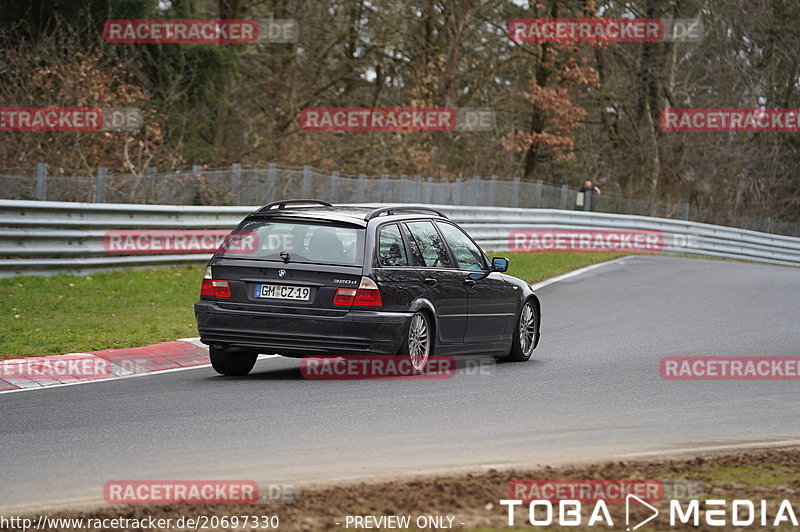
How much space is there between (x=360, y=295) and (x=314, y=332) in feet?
1.61

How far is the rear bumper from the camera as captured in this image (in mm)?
10555

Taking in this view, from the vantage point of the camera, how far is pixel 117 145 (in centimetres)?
2488

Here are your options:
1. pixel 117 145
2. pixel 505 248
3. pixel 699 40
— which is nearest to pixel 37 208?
pixel 117 145

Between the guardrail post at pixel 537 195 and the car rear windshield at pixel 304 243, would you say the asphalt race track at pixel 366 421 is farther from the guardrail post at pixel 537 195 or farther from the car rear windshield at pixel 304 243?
the guardrail post at pixel 537 195

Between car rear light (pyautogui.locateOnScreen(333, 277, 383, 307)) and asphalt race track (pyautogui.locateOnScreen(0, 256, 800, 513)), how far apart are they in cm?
68

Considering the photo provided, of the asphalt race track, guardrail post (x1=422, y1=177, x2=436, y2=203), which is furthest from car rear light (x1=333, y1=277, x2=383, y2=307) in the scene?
guardrail post (x1=422, y1=177, x2=436, y2=203)

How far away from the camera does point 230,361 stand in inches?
444

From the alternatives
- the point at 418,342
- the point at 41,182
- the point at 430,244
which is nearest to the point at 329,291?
the point at 418,342

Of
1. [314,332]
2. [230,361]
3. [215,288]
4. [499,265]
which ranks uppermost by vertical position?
[499,265]

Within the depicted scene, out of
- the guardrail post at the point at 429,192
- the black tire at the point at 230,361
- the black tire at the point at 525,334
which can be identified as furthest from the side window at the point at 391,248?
the guardrail post at the point at 429,192

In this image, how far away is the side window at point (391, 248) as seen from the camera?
10984mm

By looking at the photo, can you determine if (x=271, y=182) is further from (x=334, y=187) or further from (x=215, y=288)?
(x=215, y=288)

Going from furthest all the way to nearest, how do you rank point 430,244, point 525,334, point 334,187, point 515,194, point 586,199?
point 586,199, point 515,194, point 334,187, point 525,334, point 430,244

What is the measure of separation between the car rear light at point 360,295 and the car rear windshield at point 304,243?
211mm
